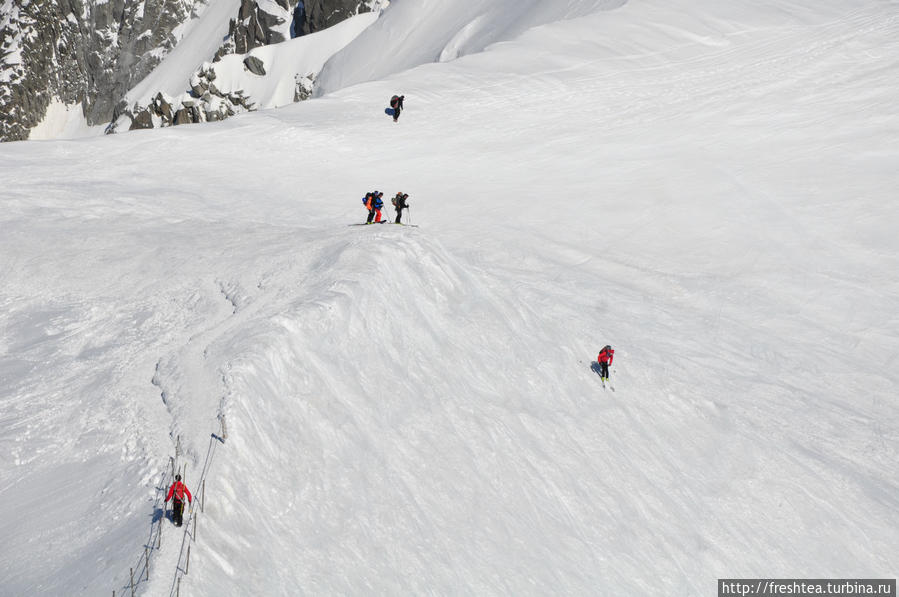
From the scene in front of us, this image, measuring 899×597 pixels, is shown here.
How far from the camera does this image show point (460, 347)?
1210 centimetres

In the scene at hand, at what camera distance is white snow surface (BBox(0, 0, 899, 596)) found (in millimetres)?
7766

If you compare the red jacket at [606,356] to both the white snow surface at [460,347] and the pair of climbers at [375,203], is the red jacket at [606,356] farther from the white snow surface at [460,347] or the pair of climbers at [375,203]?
the pair of climbers at [375,203]

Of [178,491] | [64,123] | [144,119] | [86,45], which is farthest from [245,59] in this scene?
[178,491]

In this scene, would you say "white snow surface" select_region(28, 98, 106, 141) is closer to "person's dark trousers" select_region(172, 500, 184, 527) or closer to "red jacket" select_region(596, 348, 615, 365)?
"red jacket" select_region(596, 348, 615, 365)

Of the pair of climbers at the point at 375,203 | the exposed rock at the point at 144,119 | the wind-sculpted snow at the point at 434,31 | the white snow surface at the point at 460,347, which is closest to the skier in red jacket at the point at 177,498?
the white snow surface at the point at 460,347

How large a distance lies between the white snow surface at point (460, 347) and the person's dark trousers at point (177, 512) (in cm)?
22

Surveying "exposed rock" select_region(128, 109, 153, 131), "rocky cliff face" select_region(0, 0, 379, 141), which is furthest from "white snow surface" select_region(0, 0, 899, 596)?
"rocky cliff face" select_region(0, 0, 379, 141)

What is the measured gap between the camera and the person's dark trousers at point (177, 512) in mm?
6490

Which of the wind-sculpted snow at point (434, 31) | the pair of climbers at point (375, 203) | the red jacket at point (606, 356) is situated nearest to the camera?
the red jacket at point (606, 356)

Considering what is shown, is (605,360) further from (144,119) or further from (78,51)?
(78,51)

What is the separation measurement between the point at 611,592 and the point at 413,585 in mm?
3178

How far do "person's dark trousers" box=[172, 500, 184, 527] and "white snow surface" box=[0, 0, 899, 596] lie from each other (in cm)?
22

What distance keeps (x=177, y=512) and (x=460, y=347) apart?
20.7ft

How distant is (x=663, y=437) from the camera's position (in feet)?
43.2
